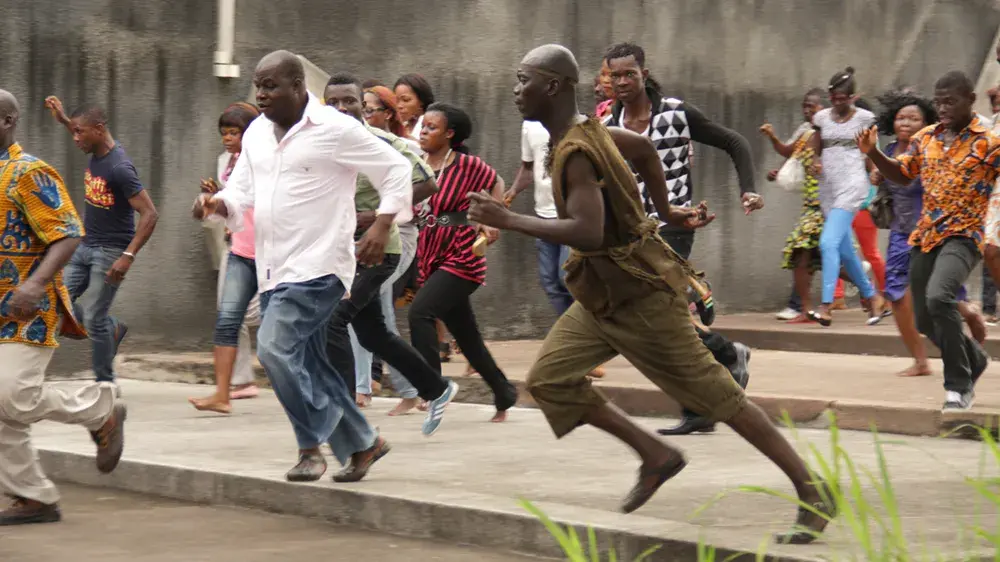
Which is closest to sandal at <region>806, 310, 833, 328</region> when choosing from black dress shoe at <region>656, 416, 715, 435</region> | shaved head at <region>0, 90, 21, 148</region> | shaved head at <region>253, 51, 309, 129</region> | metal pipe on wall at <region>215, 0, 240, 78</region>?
black dress shoe at <region>656, 416, 715, 435</region>

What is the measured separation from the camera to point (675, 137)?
8492 millimetres

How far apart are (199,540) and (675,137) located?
11.1 feet

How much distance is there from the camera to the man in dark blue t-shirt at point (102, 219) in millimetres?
9742

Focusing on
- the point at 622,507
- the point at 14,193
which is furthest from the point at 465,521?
the point at 14,193

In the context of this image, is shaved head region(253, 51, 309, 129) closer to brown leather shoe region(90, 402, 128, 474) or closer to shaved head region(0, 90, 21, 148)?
shaved head region(0, 90, 21, 148)

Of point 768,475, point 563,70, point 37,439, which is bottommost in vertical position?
point 37,439

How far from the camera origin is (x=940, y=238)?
27.6 ft

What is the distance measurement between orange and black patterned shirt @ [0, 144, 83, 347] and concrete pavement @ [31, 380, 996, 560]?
3.75 ft

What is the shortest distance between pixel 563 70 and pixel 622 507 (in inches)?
60.5

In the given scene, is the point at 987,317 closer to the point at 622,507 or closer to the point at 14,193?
the point at 622,507

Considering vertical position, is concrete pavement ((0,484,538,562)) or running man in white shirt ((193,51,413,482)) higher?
running man in white shirt ((193,51,413,482))

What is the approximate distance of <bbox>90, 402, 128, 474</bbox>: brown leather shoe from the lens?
22.9 ft

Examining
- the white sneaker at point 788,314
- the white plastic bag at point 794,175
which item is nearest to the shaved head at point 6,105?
the white plastic bag at point 794,175

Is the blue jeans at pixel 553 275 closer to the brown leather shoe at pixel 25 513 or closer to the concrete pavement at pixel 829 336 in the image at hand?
the concrete pavement at pixel 829 336
